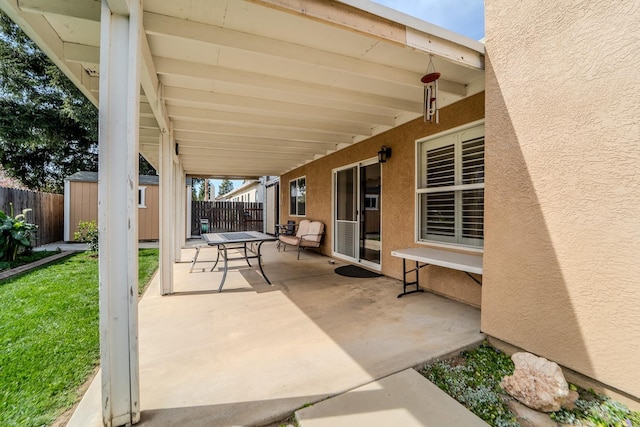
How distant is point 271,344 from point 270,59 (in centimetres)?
268

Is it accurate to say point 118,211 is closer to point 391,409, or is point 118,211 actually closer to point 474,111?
point 391,409

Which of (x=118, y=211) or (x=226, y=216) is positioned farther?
(x=226, y=216)

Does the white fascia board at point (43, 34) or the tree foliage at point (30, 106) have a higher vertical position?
the tree foliage at point (30, 106)

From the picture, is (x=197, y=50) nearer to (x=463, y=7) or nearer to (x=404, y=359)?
(x=404, y=359)

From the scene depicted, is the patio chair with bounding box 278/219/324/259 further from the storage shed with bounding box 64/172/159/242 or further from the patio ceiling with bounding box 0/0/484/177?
the storage shed with bounding box 64/172/159/242

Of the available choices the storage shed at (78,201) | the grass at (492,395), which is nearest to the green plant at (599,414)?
the grass at (492,395)

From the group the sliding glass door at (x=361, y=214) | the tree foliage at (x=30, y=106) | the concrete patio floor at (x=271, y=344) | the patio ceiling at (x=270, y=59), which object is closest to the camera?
the concrete patio floor at (x=271, y=344)

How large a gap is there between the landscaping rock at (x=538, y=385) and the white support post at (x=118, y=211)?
2.30 m

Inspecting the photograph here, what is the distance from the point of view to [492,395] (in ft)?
5.80

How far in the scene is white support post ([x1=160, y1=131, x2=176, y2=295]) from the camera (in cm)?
377

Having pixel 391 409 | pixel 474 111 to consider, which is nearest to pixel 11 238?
pixel 391 409

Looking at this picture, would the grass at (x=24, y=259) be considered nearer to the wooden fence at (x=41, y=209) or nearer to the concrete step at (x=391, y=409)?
the wooden fence at (x=41, y=209)

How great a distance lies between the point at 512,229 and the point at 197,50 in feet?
10.4

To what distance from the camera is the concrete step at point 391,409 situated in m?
1.51
